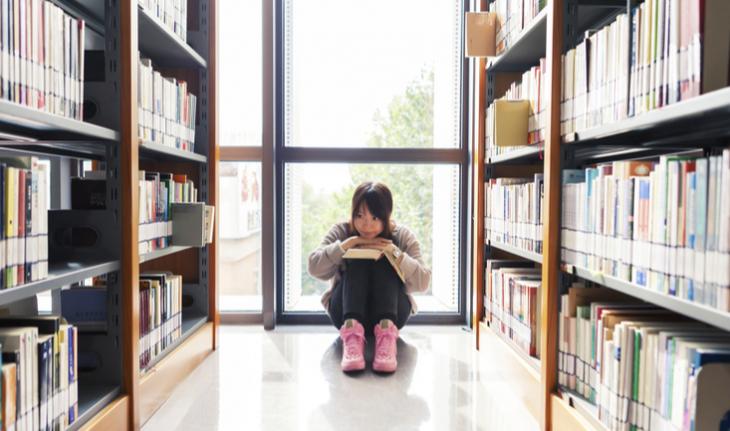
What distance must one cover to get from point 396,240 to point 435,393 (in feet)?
3.05

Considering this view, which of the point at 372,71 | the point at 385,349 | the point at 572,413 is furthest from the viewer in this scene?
the point at 372,71

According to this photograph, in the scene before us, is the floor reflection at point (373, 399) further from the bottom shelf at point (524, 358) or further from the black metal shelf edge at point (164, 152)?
the black metal shelf edge at point (164, 152)

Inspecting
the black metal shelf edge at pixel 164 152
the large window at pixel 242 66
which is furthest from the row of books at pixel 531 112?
the large window at pixel 242 66

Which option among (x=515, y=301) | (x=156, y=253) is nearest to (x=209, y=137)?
(x=156, y=253)

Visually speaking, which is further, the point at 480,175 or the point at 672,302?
the point at 480,175

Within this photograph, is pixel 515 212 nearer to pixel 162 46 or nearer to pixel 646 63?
pixel 646 63

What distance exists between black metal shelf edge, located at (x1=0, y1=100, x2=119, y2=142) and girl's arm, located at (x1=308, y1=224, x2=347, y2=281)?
1.26 m

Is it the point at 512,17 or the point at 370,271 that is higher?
the point at 512,17

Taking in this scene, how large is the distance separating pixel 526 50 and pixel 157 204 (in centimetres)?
173

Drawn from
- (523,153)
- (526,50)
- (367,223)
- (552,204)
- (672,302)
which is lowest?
(672,302)

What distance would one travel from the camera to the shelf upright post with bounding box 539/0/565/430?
1.62 m

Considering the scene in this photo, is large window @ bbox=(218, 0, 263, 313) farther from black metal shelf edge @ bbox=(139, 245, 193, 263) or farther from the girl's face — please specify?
black metal shelf edge @ bbox=(139, 245, 193, 263)

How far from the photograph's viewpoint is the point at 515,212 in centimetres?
214

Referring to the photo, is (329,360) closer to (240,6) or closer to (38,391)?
(38,391)
